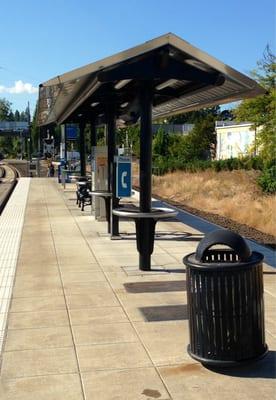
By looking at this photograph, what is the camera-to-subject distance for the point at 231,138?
6372cm

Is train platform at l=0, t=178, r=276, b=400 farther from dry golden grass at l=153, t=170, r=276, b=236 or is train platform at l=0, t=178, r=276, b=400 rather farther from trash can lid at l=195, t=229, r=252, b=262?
dry golden grass at l=153, t=170, r=276, b=236

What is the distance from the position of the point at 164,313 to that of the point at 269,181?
2149 cm

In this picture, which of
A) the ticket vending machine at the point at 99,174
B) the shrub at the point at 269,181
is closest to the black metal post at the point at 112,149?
the ticket vending machine at the point at 99,174

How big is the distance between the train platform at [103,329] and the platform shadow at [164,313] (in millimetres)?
11

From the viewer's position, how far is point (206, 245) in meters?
4.75

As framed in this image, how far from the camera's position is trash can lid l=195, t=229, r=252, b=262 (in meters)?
4.70

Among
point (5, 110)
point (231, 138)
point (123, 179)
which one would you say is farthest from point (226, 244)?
point (5, 110)

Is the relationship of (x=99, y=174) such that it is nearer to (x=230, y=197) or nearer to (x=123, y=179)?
(x=123, y=179)

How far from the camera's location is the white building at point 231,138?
59594mm

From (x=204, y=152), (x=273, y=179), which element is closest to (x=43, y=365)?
(x=273, y=179)

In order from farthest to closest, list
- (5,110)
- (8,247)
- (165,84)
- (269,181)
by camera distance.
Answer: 1. (5,110)
2. (269,181)
3. (8,247)
4. (165,84)

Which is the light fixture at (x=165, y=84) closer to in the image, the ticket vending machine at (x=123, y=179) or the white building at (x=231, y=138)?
the ticket vending machine at (x=123, y=179)

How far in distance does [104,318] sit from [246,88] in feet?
12.9

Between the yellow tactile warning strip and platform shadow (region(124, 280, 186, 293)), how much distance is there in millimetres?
1599
